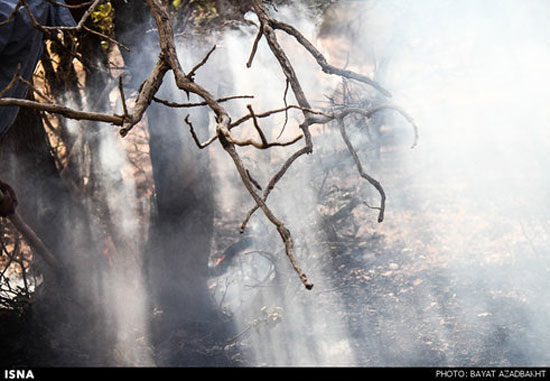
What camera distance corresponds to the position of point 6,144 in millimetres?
4555

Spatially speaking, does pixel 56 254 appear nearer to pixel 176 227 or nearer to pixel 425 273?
pixel 176 227

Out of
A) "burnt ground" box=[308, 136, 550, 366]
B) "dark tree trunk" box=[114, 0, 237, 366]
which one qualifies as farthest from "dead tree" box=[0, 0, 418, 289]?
"burnt ground" box=[308, 136, 550, 366]

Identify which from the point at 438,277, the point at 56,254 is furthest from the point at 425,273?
the point at 56,254

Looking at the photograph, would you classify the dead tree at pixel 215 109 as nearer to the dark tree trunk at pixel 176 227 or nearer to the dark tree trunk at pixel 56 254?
A: the dark tree trunk at pixel 176 227

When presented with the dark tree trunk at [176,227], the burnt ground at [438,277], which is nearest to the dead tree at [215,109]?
the dark tree trunk at [176,227]

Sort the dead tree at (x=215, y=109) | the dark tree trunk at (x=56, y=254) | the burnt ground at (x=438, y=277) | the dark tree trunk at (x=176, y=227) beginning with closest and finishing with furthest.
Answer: the dead tree at (x=215, y=109) → the burnt ground at (x=438, y=277) → the dark tree trunk at (x=56, y=254) → the dark tree trunk at (x=176, y=227)

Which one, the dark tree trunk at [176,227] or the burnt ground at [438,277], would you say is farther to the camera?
the dark tree trunk at [176,227]

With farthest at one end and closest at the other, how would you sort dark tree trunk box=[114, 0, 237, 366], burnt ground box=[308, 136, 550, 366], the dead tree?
dark tree trunk box=[114, 0, 237, 366] → burnt ground box=[308, 136, 550, 366] → the dead tree

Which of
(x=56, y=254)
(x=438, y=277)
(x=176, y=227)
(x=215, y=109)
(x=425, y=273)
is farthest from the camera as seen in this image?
(x=425, y=273)

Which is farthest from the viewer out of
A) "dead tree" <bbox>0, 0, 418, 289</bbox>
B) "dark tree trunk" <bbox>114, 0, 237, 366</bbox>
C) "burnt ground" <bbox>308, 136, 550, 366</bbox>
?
"dark tree trunk" <bbox>114, 0, 237, 366</bbox>

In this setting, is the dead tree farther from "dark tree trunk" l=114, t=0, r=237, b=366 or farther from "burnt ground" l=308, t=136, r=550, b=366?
"burnt ground" l=308, t=136, r=550, b=366

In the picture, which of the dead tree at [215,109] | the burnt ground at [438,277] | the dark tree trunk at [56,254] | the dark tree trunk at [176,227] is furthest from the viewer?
the dark tree trunk at [176,227]

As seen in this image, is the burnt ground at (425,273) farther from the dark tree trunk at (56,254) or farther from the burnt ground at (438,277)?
the dark tree trunk at (56,254)

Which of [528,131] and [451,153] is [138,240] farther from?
[528,131]
